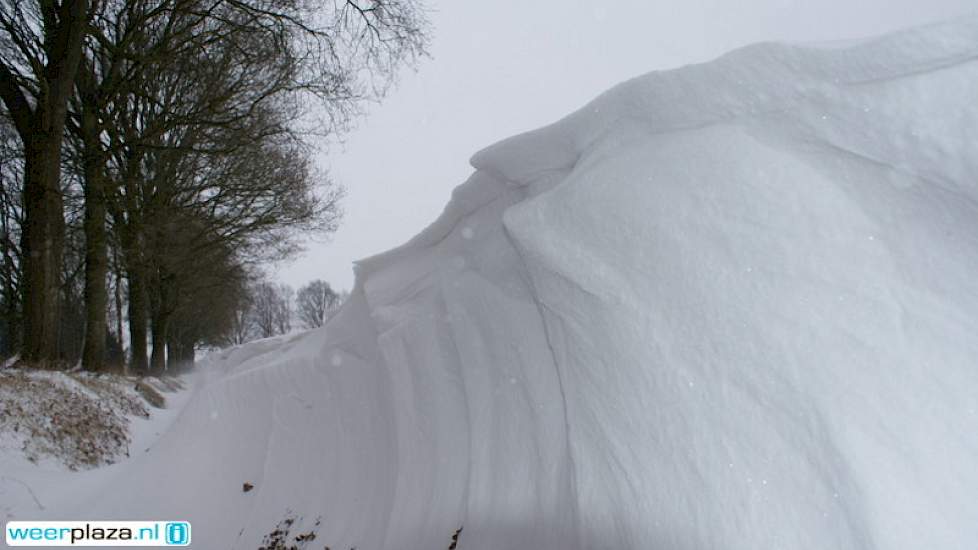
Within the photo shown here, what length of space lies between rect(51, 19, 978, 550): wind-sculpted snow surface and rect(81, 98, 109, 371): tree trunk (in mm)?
10942

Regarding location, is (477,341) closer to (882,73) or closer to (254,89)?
(882,73)

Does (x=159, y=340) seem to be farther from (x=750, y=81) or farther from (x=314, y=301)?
(x=314, y=301)

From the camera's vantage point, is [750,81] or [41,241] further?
[41,241]

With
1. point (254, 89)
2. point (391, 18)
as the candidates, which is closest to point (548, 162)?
point (391, 18)

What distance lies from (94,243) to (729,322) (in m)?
12.6

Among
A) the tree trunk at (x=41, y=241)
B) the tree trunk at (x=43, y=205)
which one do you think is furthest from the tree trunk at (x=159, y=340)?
the tree trunk at (x=41, y=241)

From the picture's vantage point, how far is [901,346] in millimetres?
1547

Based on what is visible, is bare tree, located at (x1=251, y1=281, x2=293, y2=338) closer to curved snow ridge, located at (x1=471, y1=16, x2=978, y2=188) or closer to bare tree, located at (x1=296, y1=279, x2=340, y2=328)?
bare tree, located at (x1=296, y1=279, x2=340, y2=328)

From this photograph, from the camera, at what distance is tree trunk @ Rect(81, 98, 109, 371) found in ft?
37.8

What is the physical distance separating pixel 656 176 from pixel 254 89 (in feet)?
39.5

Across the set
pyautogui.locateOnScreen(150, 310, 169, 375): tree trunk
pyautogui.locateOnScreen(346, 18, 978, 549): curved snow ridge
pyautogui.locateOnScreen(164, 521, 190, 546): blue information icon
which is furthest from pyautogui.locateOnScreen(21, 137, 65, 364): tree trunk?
pyautogui.locateOnScreen(150, 310, 169, 375): tree trunk

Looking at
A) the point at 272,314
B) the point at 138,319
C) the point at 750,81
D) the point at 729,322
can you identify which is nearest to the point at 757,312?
the point at 729,322

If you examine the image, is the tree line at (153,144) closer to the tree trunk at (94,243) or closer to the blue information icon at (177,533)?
the tree trunk at (94,243)

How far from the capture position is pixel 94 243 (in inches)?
472
